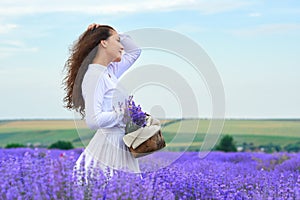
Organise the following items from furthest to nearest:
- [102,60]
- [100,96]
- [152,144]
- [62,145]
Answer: [62,145]
[102,60]
[100,96]
[152,144]

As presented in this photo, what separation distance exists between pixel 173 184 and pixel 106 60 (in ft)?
3.61

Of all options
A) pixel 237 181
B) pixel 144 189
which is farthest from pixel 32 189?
pixel 237 181

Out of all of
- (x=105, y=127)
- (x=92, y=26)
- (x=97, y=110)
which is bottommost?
(x=105, y=127)

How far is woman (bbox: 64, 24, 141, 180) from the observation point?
4.12 meters

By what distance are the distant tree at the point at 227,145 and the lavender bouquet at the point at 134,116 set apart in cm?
873

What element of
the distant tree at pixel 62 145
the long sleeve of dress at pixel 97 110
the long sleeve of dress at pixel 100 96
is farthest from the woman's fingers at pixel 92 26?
the distant tree at pixel 62 145

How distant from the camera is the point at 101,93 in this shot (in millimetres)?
4180

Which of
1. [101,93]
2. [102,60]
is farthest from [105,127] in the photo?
[102,60]

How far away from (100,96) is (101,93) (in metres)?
0.03

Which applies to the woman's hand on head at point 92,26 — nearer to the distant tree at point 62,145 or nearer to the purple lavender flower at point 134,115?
the purple lavender flower at point 134,115

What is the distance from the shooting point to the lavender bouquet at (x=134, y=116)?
4.07 meters

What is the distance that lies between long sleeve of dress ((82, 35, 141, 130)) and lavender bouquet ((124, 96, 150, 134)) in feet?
0.17

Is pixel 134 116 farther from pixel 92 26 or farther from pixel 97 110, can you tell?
pixel 92 26

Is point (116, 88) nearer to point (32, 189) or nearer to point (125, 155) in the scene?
point (125, 155)
